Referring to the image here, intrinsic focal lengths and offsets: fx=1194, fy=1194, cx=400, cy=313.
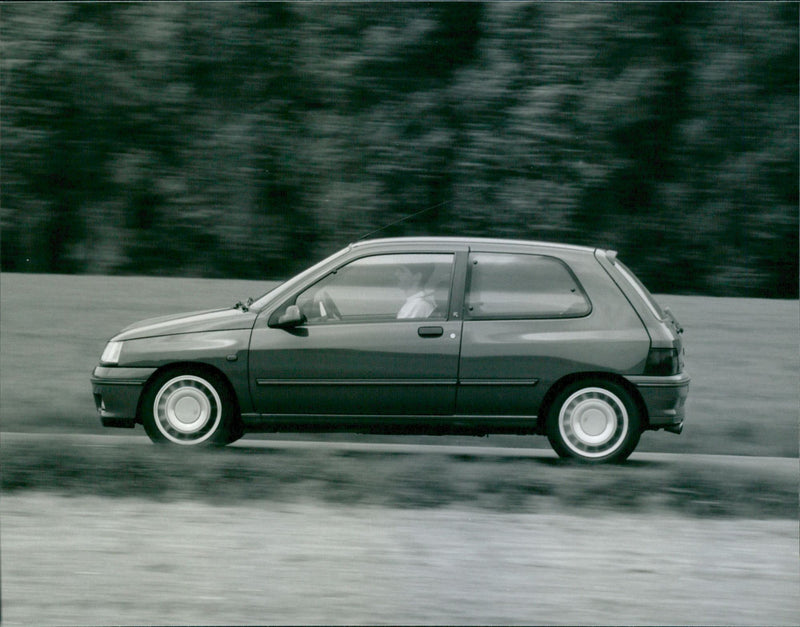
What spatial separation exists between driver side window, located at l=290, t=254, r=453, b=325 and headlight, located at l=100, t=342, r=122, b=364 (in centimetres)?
130

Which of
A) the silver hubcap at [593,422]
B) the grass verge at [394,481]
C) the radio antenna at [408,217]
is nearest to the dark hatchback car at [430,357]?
the silver hubcap at [593,422]

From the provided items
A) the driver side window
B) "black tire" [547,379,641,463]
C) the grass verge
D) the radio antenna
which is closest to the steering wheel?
the driver side window

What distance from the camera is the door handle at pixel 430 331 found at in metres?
8.09

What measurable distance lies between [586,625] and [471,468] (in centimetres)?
284

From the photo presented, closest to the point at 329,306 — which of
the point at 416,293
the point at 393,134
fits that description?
the point at 416,293

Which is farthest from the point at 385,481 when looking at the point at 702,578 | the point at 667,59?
the point at 667,59

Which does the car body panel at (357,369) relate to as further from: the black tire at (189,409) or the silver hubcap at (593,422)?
the silver hubcap at (593,422)

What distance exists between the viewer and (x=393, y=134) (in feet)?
50.1

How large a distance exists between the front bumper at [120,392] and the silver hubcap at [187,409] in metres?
0.15

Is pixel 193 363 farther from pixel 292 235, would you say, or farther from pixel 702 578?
pixel 292 235

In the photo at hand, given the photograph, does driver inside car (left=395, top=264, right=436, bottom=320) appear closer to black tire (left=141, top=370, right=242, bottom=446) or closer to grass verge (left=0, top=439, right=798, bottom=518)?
grass verge (left=0, top=439, right=798, bottom=518)

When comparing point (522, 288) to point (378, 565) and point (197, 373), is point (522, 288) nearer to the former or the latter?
point (197, 373)

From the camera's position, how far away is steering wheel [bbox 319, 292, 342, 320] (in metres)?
8.26

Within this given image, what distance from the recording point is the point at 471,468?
7395 millimetres
